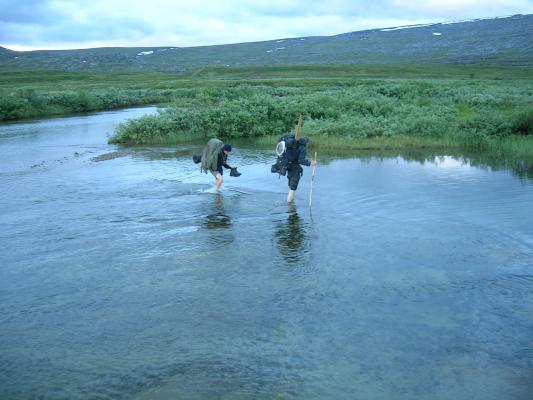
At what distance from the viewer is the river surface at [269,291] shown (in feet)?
19.8

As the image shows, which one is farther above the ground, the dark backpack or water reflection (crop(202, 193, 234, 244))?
the dark backpack

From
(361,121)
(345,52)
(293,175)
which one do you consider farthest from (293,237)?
(345,52)

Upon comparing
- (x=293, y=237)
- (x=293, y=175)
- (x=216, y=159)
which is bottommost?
(x=293, y=237)

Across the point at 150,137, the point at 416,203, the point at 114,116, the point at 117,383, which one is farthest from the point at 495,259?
the point at 114,116

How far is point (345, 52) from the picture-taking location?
Result: 429ft

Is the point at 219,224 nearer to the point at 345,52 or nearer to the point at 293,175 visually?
the point at 293,175

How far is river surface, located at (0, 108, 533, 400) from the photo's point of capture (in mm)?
6043

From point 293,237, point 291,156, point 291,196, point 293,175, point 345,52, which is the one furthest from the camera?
point 345,52

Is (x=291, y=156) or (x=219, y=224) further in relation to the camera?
(x=291, y=156)

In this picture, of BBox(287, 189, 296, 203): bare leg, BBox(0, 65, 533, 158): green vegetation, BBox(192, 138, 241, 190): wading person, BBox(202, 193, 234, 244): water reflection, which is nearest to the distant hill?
BBox(0, 65, 533, 158): green vegetation

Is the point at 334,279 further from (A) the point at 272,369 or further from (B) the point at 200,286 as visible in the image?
(A) the point at 272,369

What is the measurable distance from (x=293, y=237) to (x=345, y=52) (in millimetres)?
126267

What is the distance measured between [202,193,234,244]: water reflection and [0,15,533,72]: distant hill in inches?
3349

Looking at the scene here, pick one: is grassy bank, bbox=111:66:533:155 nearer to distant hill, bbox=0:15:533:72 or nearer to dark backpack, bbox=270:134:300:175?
dark backpack, bbox=270:134:300:175
